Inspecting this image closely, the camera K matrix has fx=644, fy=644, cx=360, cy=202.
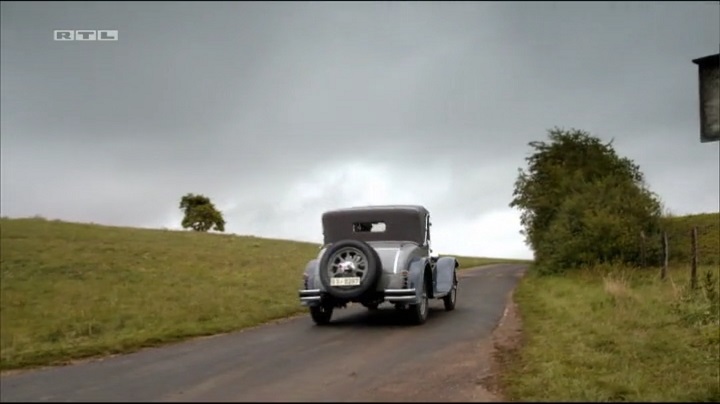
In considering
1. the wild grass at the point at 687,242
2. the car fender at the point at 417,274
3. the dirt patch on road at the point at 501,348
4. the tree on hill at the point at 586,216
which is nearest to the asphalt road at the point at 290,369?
the dirt patch on road at the point at 501,348

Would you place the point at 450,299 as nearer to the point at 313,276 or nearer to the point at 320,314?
the point at 320,314

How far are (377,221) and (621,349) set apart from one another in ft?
17.3

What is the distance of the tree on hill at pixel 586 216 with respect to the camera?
2916 cm

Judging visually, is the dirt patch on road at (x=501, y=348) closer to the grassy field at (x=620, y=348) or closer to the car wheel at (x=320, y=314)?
the grassy field at (x=620, y=348)

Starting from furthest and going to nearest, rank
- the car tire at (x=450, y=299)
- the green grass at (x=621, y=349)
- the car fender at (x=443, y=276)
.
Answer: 1. the car tire at (x=450, y=299)
2. the car fender at (x=443, y=276)
3. the green grass at (x=621, y=349)

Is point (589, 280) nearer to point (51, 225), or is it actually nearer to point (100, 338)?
point (100, 338)

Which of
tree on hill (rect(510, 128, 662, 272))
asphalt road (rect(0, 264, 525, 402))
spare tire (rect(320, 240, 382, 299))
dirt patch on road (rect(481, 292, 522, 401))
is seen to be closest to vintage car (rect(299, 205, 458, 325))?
spare tire (rect(320, 240, 382, 299))

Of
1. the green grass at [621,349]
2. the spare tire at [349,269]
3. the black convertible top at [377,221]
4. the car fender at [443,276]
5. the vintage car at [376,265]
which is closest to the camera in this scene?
the green grass at [621,349]

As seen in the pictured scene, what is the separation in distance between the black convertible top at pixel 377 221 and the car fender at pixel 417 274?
684 mm

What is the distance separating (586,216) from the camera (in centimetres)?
3033

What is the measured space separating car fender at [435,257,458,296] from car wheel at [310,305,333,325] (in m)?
2.30

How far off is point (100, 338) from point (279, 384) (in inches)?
231

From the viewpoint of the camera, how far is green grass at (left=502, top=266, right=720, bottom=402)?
6934 mm

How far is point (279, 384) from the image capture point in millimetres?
6922
